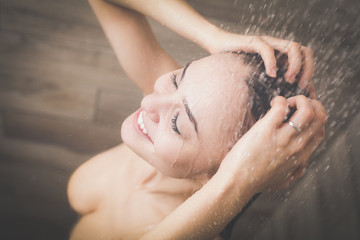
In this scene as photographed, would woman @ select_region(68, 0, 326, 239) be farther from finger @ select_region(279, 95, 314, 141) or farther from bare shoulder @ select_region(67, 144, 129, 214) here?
bare shoulder @ select_region(67, 144, 129, 214)

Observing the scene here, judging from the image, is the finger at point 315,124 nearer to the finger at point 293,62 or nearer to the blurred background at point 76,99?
the finger at point 293,62

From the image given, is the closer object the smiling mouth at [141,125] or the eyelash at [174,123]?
the eyelash at [174,123]

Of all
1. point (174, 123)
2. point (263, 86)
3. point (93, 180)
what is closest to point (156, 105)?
point (174, 123)

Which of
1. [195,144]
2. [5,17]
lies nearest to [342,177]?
[195,144]

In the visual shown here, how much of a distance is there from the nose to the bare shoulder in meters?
0.40

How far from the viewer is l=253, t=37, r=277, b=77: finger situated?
23.8 inches

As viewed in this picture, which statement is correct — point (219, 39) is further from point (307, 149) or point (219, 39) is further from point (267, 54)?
point (307, 149)

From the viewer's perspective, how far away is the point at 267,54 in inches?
24.4

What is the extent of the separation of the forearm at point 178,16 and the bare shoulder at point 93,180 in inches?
18.6

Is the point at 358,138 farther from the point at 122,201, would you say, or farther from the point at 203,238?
the point at 122,201

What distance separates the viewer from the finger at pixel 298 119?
1.86ft

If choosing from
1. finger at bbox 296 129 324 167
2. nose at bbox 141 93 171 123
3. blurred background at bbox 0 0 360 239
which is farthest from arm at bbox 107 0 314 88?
blurred background at bbox 0 0 360 239

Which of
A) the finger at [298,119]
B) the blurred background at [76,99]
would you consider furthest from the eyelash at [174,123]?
the blurred background at [76,99]

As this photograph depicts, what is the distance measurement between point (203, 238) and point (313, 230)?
0.73 meters
